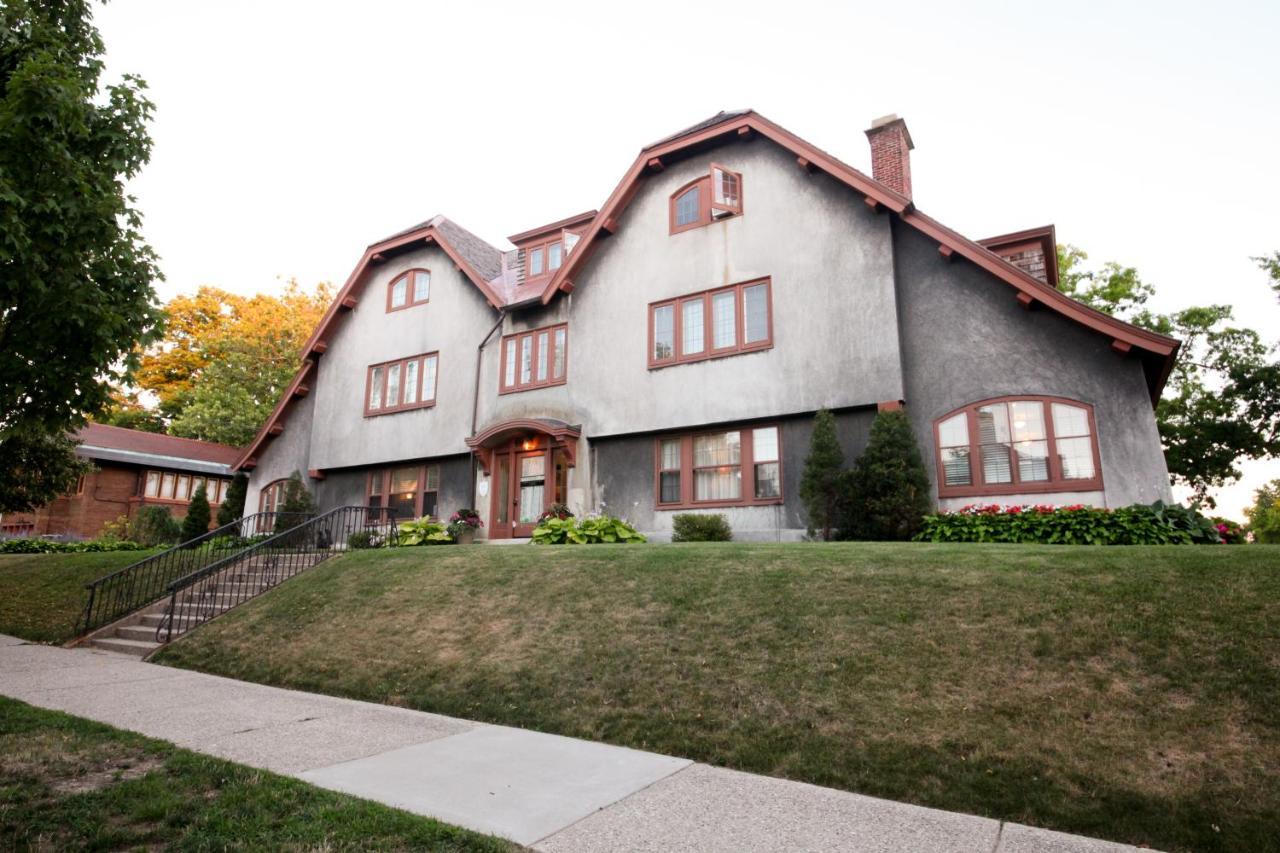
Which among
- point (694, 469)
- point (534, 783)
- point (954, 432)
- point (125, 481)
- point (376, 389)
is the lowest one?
point (534, 783)

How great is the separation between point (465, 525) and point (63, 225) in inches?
461

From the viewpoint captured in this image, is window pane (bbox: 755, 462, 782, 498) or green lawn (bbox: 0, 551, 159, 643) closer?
green lawn (bbox: 0, 551, 159, 643)

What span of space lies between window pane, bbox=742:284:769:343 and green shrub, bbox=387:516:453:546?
8782 mm

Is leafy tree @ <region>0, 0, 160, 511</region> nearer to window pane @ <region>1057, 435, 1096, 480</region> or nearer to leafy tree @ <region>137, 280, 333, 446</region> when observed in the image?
window pane @ <region>1057, 435, 1096, 480</region>

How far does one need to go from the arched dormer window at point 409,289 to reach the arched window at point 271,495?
6.95 metres

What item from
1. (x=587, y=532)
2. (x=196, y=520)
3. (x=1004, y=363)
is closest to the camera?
(x=1004, y=363)

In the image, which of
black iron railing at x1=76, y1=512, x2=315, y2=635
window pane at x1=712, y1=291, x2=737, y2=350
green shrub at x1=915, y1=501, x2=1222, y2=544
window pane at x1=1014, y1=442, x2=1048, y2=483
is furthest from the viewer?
window pane at x1=712, y1=291, x2=737, y2=350

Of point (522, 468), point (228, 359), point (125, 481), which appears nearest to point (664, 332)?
point (522, 468)

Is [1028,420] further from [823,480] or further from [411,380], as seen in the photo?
[411,380]

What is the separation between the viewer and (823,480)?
14055mm

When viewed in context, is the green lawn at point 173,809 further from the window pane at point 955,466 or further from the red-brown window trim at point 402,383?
the red-brown window trim at point 402,383

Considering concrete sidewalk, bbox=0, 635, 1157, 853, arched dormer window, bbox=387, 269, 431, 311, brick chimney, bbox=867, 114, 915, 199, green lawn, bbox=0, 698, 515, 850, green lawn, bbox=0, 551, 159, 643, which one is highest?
brick chimney, bbox=867, 114, 915, 199

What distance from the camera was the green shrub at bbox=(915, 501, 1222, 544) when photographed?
36.8 ft

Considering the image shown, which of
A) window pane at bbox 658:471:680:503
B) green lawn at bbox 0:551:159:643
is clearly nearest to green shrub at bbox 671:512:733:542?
window pane at bbox 658:471:680:503
